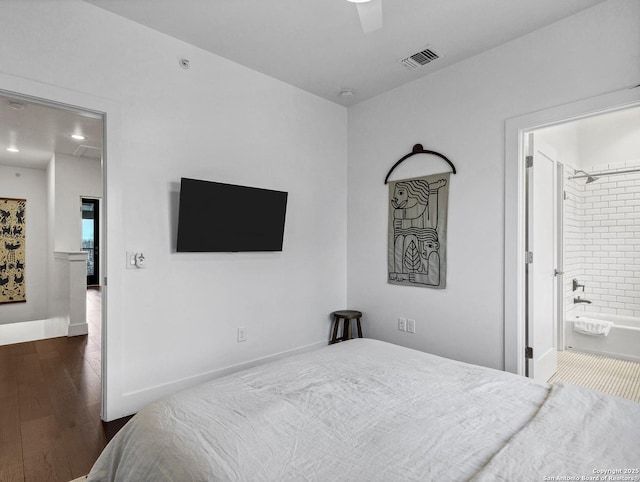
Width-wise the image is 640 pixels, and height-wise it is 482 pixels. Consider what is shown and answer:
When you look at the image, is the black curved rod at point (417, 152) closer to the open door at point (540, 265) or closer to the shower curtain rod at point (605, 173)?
the open door at point (540, 265)

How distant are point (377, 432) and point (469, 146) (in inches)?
99.6

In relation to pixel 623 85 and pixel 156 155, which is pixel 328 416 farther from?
pixel 623 85

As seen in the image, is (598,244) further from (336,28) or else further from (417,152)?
(336,28)

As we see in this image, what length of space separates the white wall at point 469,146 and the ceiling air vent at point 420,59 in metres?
0.23

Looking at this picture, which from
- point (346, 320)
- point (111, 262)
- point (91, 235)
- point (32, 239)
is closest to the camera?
point (111, 262)

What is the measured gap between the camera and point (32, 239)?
646 cm

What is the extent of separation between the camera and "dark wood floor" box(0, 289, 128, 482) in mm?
2004

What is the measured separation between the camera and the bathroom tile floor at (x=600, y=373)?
9.77 ft

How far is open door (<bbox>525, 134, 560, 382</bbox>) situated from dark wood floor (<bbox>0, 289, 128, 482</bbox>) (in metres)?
3.06

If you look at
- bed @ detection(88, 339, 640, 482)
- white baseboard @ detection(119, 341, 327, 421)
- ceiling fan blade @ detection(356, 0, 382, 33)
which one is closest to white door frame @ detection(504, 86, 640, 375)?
bed @ detection(88, 339, 640, 482)

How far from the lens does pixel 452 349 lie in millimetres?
3107

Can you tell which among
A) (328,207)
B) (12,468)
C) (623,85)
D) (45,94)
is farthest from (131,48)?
(623,85)

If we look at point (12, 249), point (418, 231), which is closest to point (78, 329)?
point (12, 249)

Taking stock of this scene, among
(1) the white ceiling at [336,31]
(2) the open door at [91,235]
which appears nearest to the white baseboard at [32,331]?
(2) the open door at [91,235]
